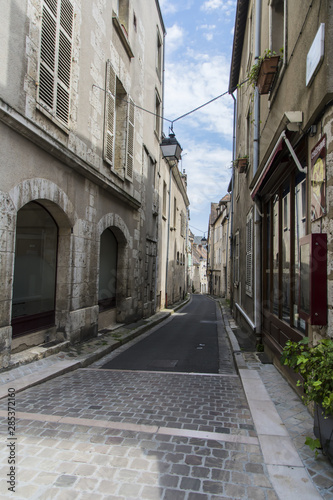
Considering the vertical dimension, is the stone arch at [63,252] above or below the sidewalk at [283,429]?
above

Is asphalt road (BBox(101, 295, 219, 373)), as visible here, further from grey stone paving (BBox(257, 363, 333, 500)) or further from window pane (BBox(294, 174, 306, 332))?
window pane (BBox(294, 174, 306, 332))

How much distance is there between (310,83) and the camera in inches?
128

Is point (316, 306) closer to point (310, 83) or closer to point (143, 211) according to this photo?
point (310, 83)

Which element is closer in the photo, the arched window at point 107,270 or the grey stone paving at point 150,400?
the grey stone paving at point 150,400

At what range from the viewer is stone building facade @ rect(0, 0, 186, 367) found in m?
4.66

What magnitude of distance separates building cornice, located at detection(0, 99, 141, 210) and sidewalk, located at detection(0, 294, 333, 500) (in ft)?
10.8

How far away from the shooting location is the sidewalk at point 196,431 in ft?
7.51

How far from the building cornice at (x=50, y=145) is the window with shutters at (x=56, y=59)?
1.71ft

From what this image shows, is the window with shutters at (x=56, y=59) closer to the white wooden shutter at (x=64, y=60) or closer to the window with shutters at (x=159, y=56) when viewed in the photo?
the white wooden shutter at (x=64, y=60)

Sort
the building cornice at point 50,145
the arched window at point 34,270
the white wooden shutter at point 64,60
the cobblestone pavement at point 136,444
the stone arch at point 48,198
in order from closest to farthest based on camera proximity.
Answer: the cobblestone pavement at point 136,444 → the building cornice at point 50,145 → the stone arch at point 48,198 → the arched window at point 34,270 → the white wooden shutter at point 64,60

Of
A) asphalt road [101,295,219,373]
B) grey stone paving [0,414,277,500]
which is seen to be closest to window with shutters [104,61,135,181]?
asphalt road [101,295,219,373]

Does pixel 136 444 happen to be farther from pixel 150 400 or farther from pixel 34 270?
pixel 34 270

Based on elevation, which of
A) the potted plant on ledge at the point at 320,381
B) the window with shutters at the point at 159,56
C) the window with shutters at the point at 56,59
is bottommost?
the potted plant on ledge at the point at 320,381

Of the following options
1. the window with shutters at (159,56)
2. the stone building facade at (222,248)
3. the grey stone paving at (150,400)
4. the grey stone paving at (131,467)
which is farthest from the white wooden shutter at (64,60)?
the stone building facade at (222,248)
